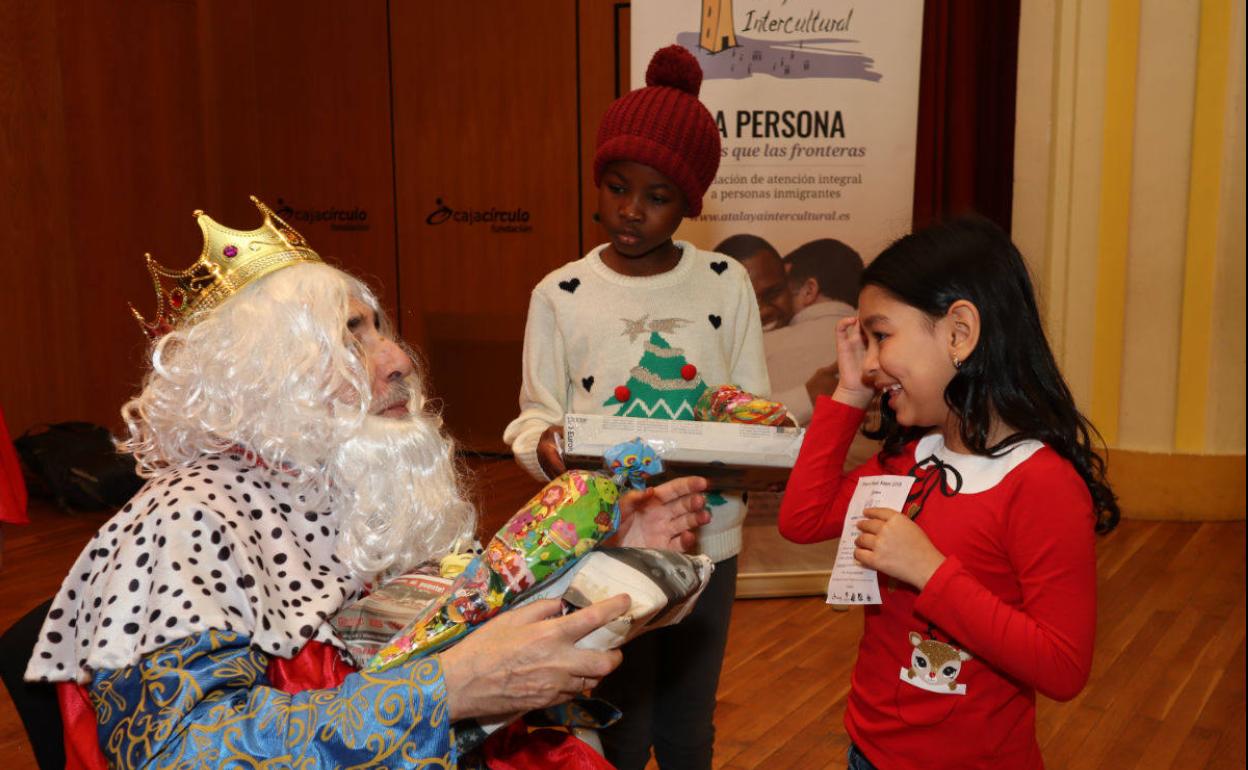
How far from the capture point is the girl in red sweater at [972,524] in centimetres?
146

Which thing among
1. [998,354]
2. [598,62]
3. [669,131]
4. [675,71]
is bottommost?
[998,354]

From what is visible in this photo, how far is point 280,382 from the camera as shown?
155cm

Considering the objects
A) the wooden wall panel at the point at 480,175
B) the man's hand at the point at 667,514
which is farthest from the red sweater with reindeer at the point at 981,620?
the wooden wall panel at the point at 480,175

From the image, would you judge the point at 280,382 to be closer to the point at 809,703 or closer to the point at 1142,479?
the point at 809,703

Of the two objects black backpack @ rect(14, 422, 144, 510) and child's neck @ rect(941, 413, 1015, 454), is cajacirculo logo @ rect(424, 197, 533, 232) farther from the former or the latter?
child's neck @ rect(941, 413, 1015, 454)

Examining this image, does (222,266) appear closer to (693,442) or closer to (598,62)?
(693,442)

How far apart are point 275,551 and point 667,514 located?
608 millimetres

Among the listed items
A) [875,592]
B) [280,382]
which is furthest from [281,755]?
[875,592]

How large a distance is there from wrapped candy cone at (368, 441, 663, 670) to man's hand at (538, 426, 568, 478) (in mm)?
609

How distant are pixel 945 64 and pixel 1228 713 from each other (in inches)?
108

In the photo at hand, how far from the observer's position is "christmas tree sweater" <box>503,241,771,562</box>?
88.7 inches

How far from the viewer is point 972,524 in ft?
5.08

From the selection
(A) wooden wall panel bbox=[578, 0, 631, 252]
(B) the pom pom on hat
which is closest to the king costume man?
(B) the pom pom on hat

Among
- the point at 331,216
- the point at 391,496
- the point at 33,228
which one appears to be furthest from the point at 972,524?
the point at 331,216
